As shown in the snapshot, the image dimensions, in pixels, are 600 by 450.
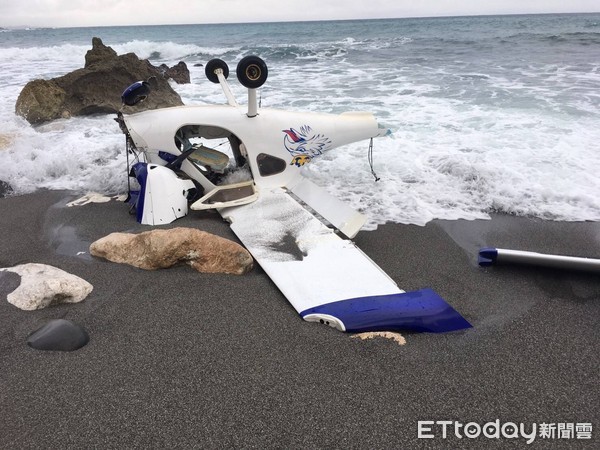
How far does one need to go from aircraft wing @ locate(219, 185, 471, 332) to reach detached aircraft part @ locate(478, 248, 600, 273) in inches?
57.0

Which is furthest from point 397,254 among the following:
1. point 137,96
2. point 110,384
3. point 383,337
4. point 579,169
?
point 579,169

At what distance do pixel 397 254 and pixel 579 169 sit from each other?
5.15 meters

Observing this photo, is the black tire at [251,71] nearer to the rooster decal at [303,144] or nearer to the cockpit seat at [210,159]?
the rooster decal at [303,144]

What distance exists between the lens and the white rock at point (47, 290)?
4082mm

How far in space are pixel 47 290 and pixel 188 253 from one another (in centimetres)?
146

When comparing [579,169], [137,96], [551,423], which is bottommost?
[551,423]

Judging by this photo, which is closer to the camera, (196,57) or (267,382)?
(267,382)

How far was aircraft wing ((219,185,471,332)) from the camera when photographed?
3.84 m

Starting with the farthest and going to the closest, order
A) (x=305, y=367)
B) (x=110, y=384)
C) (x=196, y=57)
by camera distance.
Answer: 1. (x=196, y=57)
2. (x=305, y=367)
3. (x=110, y=384)

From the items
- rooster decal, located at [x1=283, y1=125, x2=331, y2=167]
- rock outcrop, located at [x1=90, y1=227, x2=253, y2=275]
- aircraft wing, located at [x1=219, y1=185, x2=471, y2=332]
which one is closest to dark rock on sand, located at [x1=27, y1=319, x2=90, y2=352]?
rock outcrop, located at [x1=90, y1=227, x2=253, y2=275]

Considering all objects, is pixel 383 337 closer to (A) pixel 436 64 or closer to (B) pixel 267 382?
(B) pixel 267 382

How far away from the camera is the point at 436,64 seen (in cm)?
2242

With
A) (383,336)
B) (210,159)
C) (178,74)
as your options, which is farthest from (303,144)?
(178,74)

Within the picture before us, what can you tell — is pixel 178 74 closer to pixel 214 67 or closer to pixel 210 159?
pixel 214 67
